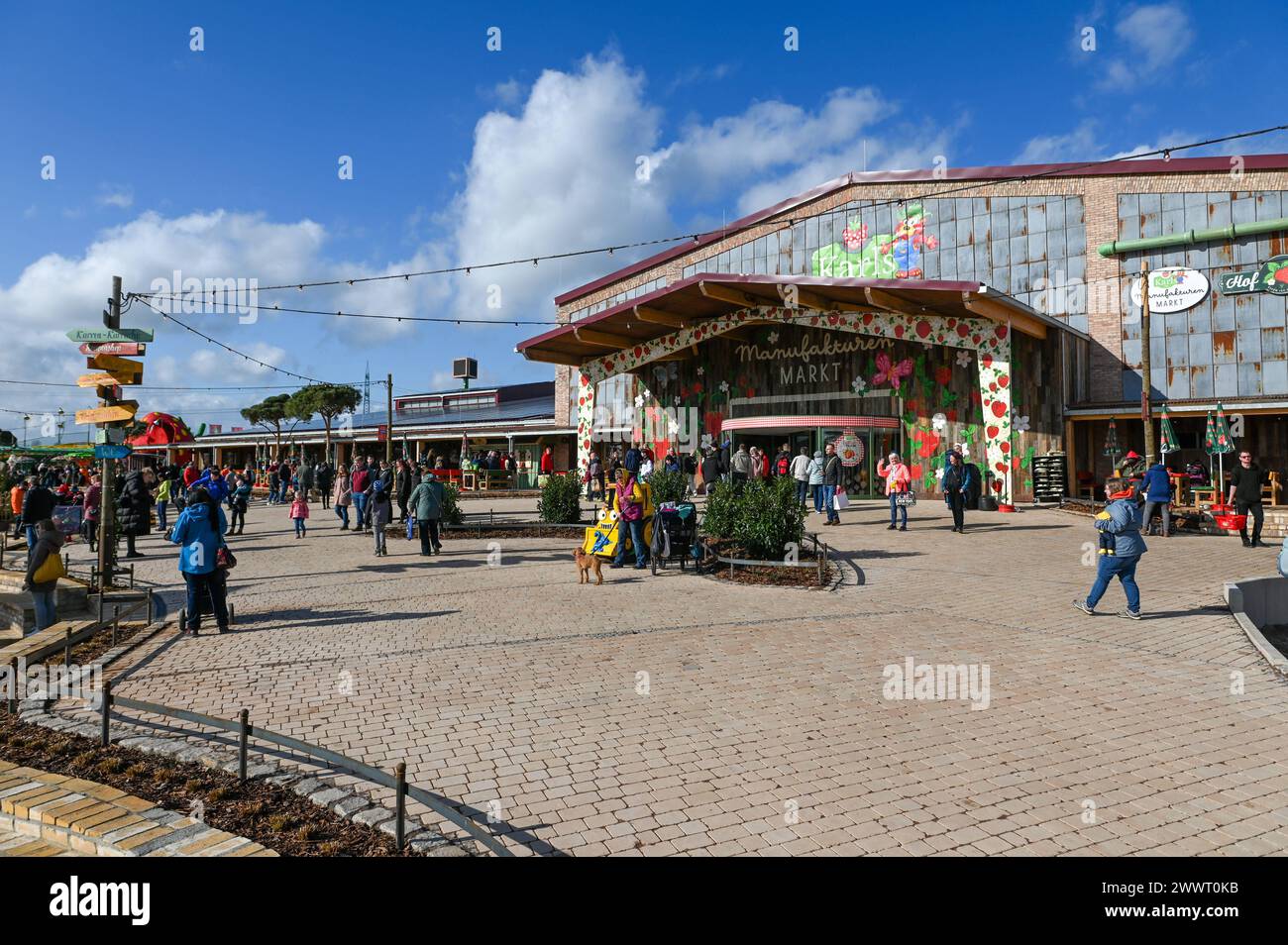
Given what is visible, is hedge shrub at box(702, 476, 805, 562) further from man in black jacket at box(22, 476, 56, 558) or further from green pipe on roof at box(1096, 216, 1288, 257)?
green pipe on roof at box(1096, 216, 1288, 257)

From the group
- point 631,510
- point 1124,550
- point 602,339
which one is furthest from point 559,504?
point 1124,550

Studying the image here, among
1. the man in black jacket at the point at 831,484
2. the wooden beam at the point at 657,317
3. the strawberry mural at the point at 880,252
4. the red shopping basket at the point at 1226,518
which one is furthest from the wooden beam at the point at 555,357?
the red shopping basket at the point at 1226,518

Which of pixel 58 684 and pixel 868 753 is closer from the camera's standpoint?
pixel 868 753

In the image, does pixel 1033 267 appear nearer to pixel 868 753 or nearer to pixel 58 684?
pixel 868 753

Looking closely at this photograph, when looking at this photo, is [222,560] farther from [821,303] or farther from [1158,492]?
[821,303]

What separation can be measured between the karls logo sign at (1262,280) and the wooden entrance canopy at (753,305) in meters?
4.53

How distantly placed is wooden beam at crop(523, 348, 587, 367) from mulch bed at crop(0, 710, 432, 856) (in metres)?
23.2

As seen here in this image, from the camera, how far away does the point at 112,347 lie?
31.8ft

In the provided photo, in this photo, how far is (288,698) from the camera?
5.79 meters

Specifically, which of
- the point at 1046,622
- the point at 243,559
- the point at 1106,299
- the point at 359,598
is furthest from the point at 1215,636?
the point at 1106,299

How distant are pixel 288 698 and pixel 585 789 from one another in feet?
9.22

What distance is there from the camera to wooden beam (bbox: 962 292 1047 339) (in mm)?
18922

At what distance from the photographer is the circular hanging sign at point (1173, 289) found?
22000 mm

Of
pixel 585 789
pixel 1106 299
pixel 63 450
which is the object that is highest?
pixel 1106 299
